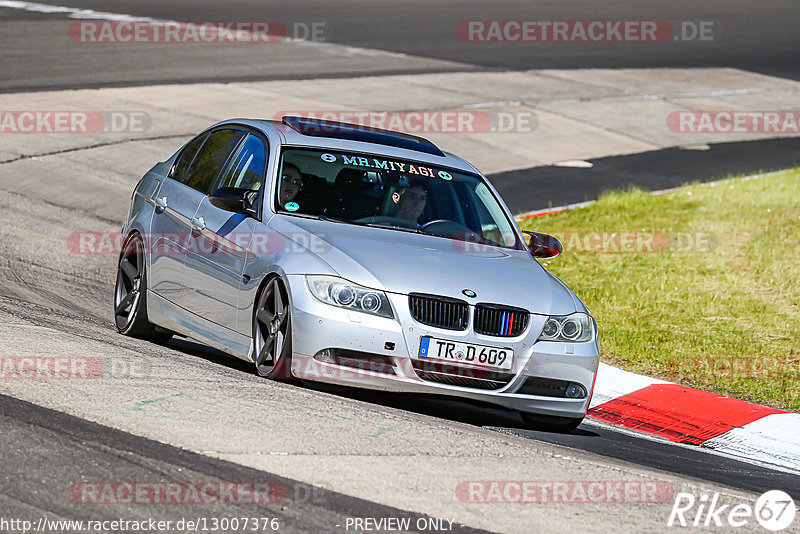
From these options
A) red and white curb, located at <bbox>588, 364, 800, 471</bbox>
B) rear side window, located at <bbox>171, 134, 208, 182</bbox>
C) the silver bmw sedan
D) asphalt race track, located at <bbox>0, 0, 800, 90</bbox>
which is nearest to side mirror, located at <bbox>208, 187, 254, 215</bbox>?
the silver bmw sedan

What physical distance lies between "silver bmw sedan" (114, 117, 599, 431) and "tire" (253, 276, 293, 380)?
11mm

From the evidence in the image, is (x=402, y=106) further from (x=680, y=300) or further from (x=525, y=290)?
(x=525, y=290)

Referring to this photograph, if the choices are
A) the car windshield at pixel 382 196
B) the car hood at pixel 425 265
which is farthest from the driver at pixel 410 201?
the car hood at pixel 425 265

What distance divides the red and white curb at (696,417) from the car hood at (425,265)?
4.21 feet

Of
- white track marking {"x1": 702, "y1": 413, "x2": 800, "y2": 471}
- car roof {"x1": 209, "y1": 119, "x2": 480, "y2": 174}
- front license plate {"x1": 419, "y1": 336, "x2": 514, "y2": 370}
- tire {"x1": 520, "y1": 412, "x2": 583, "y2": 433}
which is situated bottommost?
white track marking {"x1": 702, "y1": 413, "x2": 800, "y2": 471}

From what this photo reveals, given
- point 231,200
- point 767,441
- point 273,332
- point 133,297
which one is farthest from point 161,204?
point 767,441

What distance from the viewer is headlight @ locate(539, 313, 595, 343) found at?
7.29 m

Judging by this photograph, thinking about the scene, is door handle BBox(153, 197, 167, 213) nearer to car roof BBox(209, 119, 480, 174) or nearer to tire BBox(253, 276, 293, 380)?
car roof BBox(209, 119, 480, 174)

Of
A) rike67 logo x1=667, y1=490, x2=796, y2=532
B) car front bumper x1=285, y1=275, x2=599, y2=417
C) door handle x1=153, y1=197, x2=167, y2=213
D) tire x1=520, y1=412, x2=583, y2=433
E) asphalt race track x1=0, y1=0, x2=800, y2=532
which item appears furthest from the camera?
door handle x1=153, y1=197, x2=167, y2=213

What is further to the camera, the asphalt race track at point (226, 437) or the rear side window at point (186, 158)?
the rear side window at point (186, 158)

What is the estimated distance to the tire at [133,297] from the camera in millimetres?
8812

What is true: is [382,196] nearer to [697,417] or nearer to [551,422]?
[551,422]

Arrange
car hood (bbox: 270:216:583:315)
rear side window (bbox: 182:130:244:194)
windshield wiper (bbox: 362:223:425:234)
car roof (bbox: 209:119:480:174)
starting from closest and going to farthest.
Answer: car hood (bbox: 270:216:583:315), windshield wiper (bbox: 362:223:425:234), car roof (bbox: 209:119:480:174), rear side window (bbox: 182:130:244:194)

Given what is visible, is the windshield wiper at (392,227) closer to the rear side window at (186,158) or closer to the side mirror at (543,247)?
the side mirror at (543,247)
